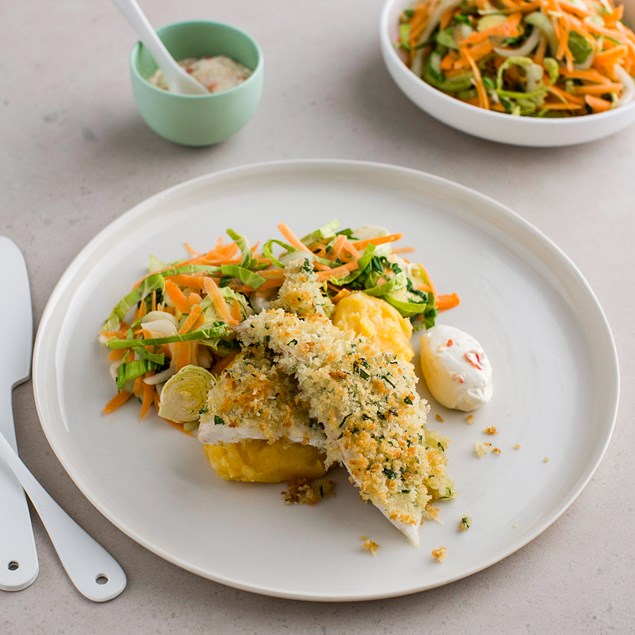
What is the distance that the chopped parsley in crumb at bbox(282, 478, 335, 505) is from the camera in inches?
111

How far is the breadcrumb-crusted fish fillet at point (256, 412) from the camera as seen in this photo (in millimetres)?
2781

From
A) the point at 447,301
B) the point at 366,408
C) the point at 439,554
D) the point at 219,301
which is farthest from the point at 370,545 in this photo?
the point at 447,301

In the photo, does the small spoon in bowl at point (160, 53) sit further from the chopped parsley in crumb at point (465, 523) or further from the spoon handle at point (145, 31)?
the chopped parsley in crumb at point (465, 523)

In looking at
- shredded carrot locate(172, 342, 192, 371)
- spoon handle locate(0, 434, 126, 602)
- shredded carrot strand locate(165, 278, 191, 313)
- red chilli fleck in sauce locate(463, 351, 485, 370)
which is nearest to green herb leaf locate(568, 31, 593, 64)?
red chilli fleck in sauce locate(463, 351, 485, 370)

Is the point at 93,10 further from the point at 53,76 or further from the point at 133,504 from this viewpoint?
the point at 133,504

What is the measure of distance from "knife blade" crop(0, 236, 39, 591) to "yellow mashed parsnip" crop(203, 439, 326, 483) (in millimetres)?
716

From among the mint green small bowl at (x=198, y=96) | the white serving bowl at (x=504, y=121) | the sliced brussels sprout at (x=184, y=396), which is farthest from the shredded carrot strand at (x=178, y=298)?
the white serving bowl at (x=504, y=121)

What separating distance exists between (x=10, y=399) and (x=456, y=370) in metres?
1.79

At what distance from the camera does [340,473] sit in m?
2.93

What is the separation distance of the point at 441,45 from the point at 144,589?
3259 mm

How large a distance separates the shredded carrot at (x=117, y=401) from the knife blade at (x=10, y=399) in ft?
1.28

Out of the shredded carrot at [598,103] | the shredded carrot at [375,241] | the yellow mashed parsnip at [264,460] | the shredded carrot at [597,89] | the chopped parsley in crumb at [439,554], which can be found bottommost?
the chopped parsley in crumb at [439,554]

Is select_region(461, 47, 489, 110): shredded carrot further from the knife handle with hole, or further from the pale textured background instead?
the knife handle with hole

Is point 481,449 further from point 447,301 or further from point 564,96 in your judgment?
point 564,96
